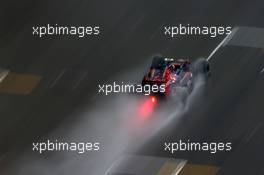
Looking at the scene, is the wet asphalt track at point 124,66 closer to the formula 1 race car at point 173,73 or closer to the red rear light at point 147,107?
the formula 1 race car at point 173,73

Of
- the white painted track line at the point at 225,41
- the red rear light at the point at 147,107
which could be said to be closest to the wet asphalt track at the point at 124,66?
the white painted track line at the point at 225,41

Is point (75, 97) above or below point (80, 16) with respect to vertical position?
below

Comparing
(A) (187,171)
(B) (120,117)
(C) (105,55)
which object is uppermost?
(C) (105,55)

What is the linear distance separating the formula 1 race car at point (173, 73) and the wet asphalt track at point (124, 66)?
0.33ft

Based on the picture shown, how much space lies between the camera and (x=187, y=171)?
10219 mm

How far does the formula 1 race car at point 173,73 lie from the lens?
10.2 m

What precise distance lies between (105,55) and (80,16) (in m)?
0.57

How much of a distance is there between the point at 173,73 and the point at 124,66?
613mm

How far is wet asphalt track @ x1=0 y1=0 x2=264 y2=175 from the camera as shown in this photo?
10180mm

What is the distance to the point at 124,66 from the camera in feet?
33.6

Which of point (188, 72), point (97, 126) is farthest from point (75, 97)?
point (188, 72)

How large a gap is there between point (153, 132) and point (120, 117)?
448mm

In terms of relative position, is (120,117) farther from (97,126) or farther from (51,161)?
(51,161)

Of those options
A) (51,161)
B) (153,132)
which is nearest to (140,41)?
(153,132)
